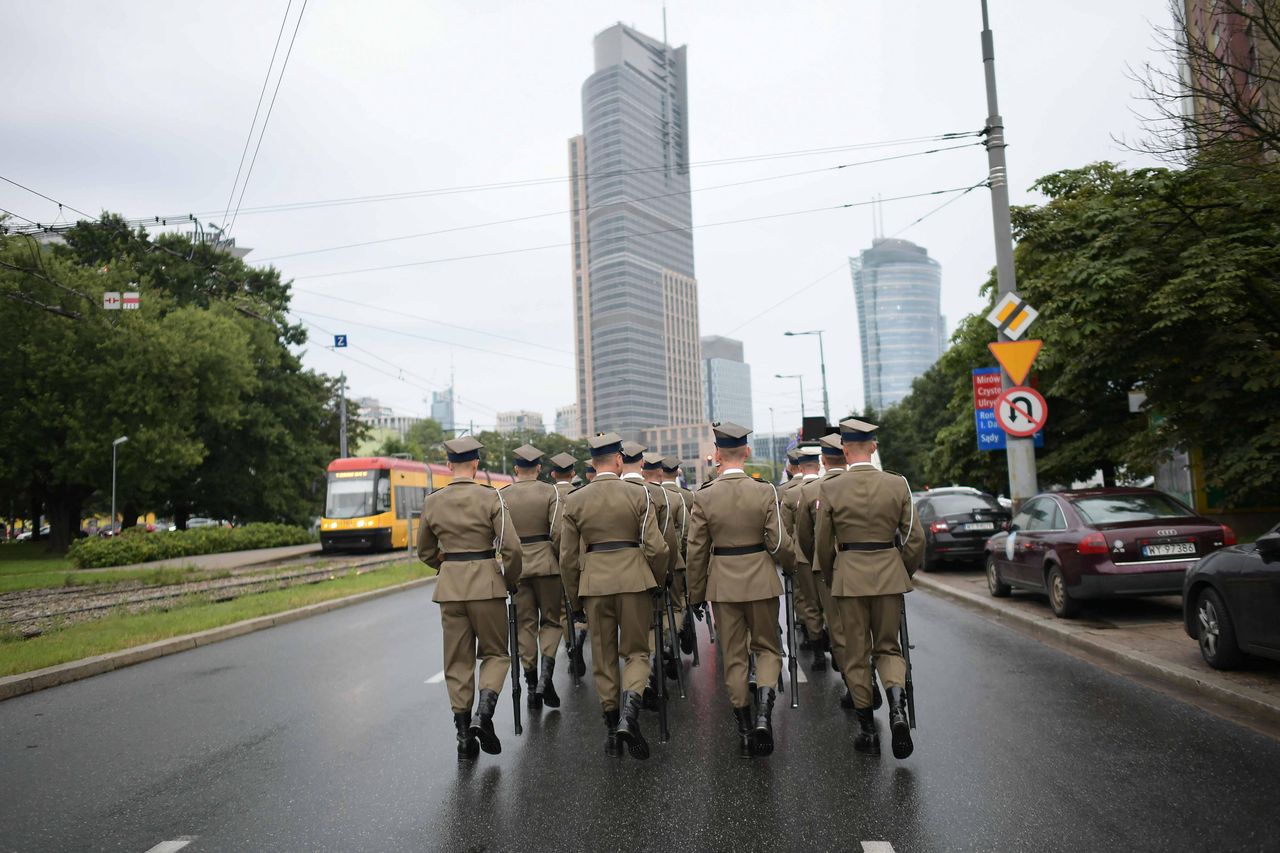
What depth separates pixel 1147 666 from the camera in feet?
24.5

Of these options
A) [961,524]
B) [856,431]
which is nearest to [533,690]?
[856,431]

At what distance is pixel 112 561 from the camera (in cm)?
2628

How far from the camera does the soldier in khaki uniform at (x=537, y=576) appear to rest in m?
7.09

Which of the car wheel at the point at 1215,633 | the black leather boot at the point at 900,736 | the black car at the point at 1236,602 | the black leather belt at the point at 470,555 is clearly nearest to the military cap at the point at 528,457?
the black leather belt at the point at 470,555

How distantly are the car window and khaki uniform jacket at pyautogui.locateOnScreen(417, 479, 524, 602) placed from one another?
23.0 feet

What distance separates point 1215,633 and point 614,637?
4.68 m

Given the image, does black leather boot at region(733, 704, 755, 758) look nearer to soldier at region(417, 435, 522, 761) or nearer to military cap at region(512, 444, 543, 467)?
soldier at region(417, 435, 522, 761)

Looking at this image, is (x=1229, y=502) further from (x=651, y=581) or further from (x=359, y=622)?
(x=359, y=622)

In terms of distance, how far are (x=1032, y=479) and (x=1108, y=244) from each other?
3.64 meters

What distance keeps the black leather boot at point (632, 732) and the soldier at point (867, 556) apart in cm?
128

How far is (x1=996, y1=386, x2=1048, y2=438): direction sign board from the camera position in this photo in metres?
12.5

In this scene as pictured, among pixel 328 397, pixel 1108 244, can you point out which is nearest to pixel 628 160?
pixel 328 397

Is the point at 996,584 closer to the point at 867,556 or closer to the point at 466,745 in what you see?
the point at 867,556

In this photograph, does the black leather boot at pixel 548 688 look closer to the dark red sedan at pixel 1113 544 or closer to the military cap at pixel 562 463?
the military cap at pixel 562 463
